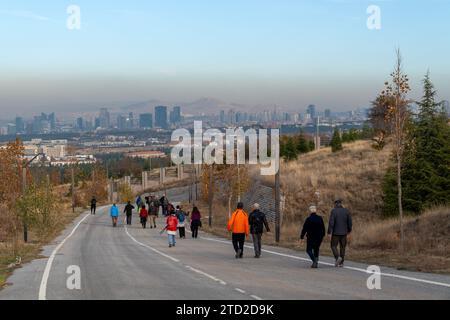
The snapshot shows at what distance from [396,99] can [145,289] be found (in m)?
11.1

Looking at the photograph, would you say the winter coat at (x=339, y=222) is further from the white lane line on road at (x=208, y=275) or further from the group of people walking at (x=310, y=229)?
the white lane line on road at (x=208, y=275)

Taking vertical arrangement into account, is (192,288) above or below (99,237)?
above

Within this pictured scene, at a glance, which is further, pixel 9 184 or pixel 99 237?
pixel 9 184

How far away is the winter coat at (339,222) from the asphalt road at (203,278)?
2.93 feet

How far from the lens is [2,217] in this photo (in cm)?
4525

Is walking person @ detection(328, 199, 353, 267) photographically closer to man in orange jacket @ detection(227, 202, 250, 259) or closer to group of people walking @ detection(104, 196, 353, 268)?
group of people walking @ detection(104, 196, 353, 268)

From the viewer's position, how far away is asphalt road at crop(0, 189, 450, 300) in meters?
12.6

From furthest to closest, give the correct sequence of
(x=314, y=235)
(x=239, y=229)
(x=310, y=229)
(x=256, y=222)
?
(x=239, y=229)
(x=256, y=222)
(x=310, y=229)
(x=314, y=235)

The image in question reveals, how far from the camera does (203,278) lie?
15352 mm

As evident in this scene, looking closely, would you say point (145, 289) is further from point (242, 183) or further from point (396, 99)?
point (242, 183)

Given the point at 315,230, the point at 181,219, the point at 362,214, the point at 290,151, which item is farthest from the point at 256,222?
the point at 290,151

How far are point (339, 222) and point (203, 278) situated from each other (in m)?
4.01

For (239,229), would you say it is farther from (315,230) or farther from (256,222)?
(315,230)
